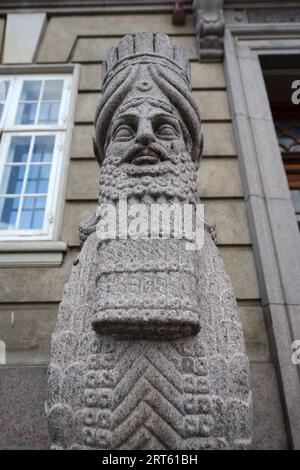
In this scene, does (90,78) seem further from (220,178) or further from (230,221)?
(230,221)

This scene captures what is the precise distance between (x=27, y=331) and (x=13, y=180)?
204cm

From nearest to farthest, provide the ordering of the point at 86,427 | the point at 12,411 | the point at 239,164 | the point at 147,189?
the point at 86,427 < the point at 147,189 < the point at 12,411 < the point at 239,164

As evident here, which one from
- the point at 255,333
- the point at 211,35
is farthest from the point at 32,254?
the point at 211,35

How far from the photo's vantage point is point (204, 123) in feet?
14.7

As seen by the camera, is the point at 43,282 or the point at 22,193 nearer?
the point at 43,282

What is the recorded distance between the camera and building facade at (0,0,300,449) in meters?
2.97

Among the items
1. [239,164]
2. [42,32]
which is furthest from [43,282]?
[42,32]

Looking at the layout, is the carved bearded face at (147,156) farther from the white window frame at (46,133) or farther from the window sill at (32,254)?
the white window frame at (46,133)

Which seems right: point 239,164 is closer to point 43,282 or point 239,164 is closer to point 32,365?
point 43,282

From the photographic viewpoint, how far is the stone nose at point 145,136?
7.03 ft

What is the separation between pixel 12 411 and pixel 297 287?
8.60ft

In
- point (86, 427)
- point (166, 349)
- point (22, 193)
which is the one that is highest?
point (22, 193)

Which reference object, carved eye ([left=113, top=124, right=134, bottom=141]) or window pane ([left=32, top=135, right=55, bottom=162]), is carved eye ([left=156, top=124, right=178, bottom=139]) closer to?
carved eye ([left=113, top=124, right=134, bottom=141])

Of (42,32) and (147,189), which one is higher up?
(42,32)
